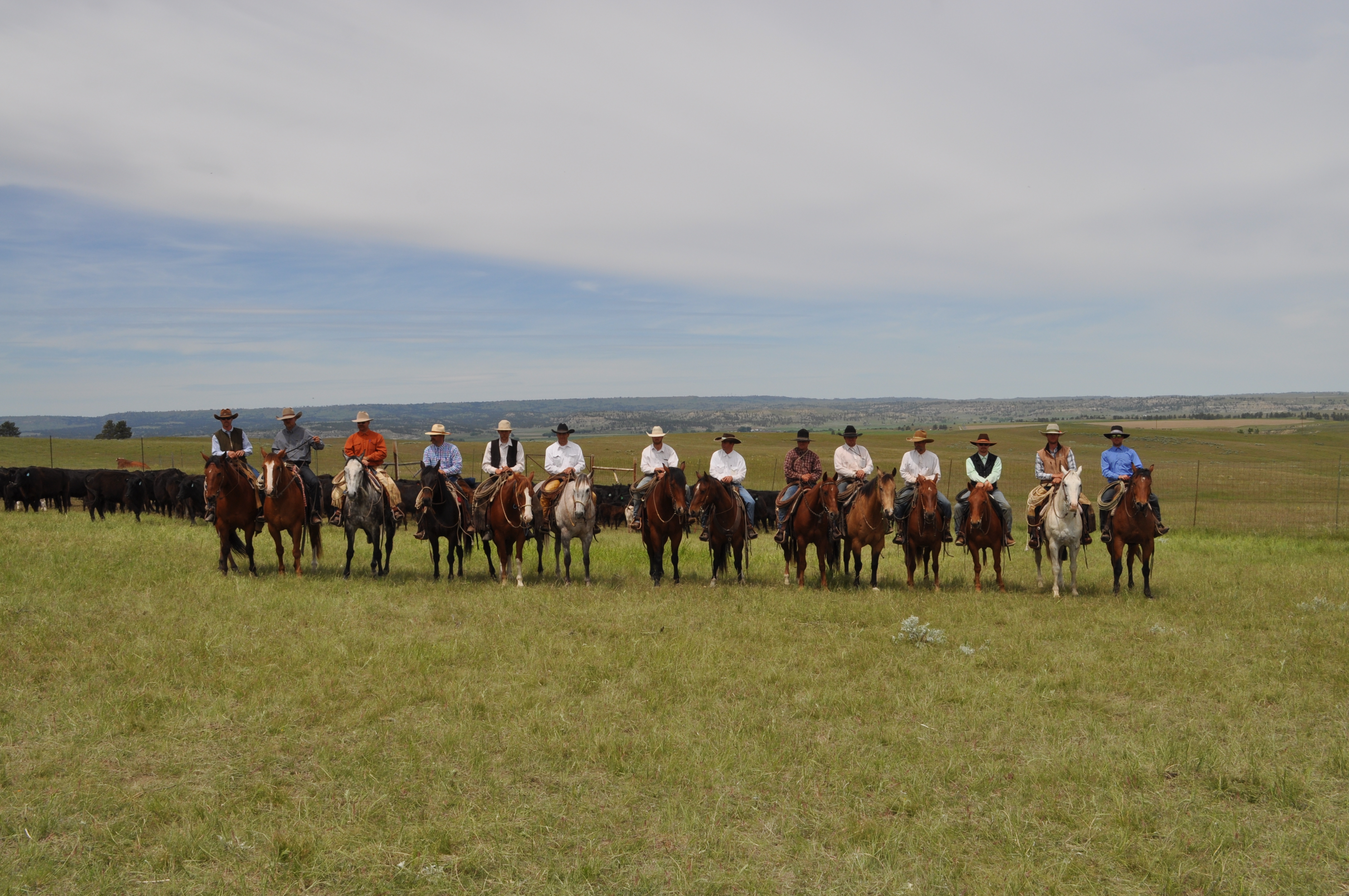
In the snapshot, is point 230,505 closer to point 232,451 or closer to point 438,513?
point 232,451

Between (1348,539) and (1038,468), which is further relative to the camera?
(1348,539)

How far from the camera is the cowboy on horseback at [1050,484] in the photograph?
1399 cm

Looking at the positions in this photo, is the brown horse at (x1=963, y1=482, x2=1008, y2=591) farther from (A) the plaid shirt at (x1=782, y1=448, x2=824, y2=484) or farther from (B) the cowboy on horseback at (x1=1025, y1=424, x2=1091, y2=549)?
(A) the plaid shirt at (x1=782, y1=448, x2=824, y2=484)

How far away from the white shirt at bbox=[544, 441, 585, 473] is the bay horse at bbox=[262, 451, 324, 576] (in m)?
4.14

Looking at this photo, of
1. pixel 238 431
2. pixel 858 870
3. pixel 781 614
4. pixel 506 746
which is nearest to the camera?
pixel 858 870

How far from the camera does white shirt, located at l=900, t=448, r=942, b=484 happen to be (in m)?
14.1

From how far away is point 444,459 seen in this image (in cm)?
1496

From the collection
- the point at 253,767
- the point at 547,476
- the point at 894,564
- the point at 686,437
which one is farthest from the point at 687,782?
the point at 686,437

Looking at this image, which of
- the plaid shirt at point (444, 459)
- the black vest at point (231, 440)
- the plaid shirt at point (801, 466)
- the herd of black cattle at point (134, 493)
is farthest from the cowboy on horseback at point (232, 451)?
the herd of black cattle at point (134, 493)

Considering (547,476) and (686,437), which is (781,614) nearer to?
(547,476)

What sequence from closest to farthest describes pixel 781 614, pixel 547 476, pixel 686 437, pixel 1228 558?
pixel 781 614, pixel 547 476, pixel 1228 558, pixel 686 437

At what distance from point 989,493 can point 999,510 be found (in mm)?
355

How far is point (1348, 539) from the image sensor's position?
2161cm

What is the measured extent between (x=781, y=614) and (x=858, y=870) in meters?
7.05
